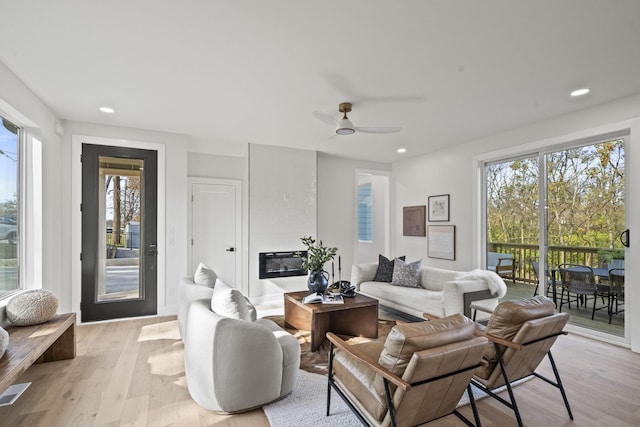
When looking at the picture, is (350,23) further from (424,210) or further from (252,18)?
(424,210)

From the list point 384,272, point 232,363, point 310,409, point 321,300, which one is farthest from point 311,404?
point 384,272

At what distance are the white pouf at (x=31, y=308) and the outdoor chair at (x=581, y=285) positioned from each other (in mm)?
5491

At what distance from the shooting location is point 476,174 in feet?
16.3

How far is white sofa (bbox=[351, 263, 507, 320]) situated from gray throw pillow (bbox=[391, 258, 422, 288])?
10 cm

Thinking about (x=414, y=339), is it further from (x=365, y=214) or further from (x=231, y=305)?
(x=365, y=214)

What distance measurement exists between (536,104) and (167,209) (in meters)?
4.73

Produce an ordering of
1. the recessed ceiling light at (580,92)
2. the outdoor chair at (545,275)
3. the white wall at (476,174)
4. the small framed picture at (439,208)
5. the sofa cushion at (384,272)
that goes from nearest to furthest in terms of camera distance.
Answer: the recessed ceiling light at (580,92)
the white wall at (476,174)
the outdoor chair at (545,275)
the sofa cushion at (384,272)
the small framed picture at (439,208)

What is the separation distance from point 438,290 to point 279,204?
2.82 m

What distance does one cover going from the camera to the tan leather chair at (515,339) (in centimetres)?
201

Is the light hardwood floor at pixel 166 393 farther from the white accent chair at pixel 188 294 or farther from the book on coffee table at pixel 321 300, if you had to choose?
the book on coffee table at pixel 321 300

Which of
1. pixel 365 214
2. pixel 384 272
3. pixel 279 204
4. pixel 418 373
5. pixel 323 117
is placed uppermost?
pixel 323 117

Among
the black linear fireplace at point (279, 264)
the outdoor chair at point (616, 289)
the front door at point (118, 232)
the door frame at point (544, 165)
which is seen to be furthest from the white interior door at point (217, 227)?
the outdoor chair at point (616, 289)

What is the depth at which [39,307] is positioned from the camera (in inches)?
113

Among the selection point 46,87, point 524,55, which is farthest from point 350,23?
point 46,87
